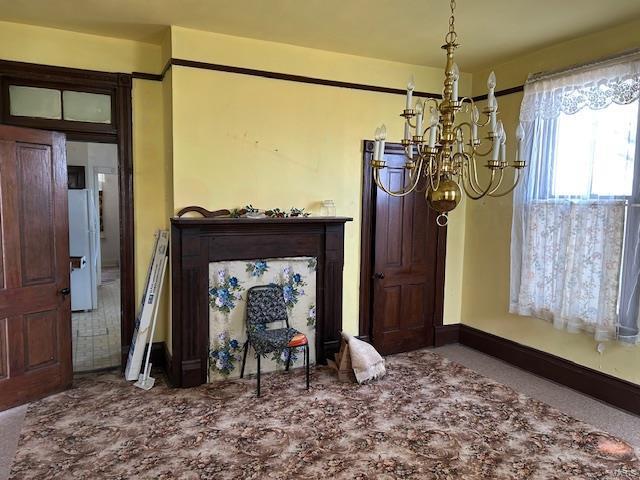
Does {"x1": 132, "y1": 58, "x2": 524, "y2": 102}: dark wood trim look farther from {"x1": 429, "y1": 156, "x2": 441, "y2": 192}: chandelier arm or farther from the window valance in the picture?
{"x1": 429, "y1": 156, "x2": 441, "y2": 192}: chandelier arm

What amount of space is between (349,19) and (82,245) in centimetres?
465

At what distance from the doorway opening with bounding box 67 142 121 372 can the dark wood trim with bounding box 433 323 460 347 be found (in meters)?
3.24

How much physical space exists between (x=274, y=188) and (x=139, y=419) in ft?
6.83

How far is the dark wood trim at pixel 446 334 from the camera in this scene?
4980mm

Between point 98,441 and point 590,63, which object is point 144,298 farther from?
point 590,63

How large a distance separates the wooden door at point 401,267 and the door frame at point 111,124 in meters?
2.25

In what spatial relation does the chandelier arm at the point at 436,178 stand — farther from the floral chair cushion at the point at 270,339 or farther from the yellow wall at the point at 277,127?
the yellow wall at the point at 277,127

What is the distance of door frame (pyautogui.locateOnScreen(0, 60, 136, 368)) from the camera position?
3.61 m

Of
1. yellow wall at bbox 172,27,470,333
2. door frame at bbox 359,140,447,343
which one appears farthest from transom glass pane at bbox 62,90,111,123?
door frame at bbox 359,140,447,343

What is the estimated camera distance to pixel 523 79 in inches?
168

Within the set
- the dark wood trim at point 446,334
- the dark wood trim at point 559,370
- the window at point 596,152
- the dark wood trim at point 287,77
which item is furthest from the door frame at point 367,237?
the window at point 596,152

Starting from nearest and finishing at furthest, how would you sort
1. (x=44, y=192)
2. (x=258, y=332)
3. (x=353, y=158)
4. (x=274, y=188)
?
(x=44, y=192) < (x=258, y=332) < (x=274, y=188) < (x=353, y=158)

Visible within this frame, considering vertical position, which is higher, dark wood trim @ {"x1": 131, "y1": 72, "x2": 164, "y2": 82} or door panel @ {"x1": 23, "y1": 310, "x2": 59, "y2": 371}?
dark wood trim @ {"x1": 131, "y1": 72, "x2": 164, "y2": 82}

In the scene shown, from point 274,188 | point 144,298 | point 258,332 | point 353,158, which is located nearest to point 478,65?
point 353,158
